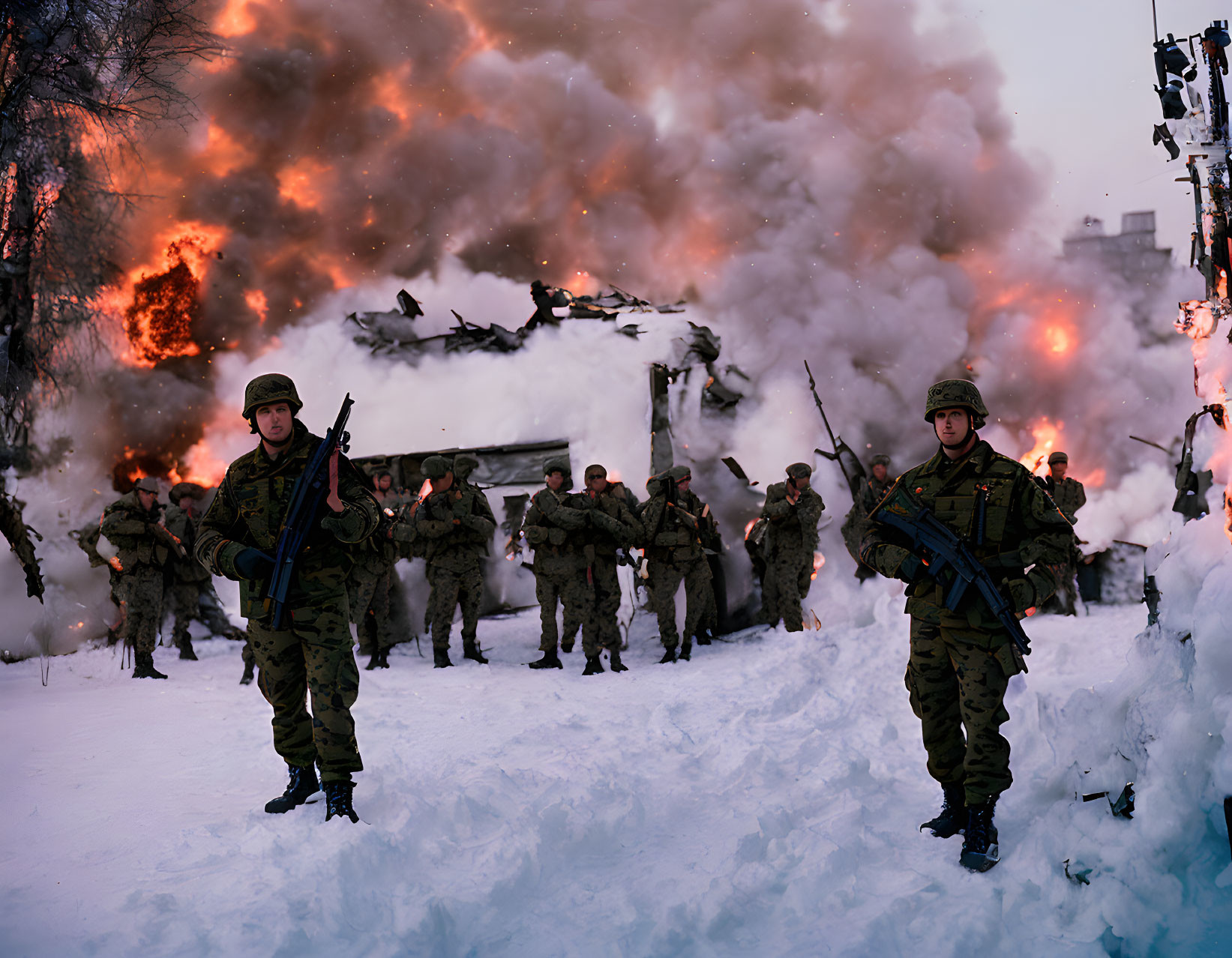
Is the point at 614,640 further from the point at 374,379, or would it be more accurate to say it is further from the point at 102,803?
the point at 374,379

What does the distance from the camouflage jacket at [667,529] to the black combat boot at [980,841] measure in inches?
212

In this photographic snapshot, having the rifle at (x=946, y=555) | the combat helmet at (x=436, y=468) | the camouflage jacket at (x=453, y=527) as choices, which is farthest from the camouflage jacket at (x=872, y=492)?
the rifle at (x=946, y=555)

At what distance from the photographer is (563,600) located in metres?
7.87

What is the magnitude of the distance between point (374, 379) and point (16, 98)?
487 centimetres

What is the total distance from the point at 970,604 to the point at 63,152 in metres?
10.9

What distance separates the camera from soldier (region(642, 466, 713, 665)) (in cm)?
816

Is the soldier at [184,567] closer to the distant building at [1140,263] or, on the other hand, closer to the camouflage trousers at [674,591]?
the camouflage trousers at [674,591]

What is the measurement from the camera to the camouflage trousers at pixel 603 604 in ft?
25.2

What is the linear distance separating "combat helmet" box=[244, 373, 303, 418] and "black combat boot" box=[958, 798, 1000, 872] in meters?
2.98

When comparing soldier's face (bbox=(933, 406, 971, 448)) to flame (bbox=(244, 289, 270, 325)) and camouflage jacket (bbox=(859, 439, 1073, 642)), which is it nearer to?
camouflage jacket (bbox=(859, 439, 1073, 642))

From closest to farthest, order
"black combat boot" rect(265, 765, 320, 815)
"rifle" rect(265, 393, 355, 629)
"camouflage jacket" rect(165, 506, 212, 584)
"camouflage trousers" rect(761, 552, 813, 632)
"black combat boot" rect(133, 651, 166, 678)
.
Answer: "rifle" rect(265, 393, 355, 629)
"black combat boot" rect(265, 765, 320, 815)
"black combat boot" rect(133, 651, 166, 678)
"camouflage jacket" rect(165, 506, 212, 584)
"camouflage trousers" rect(761, 552, 813, 632)

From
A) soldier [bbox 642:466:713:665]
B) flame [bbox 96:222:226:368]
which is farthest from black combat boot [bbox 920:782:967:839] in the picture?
flame [bbox 96:222:226:368]

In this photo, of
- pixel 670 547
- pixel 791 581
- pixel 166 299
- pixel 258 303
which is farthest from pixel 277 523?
pixel 258 303

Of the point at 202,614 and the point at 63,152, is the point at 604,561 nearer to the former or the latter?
the point at 202,614
